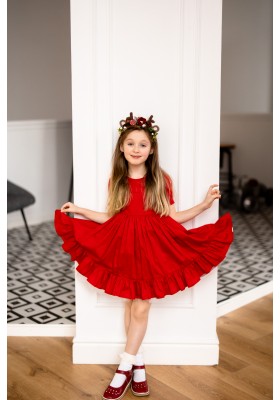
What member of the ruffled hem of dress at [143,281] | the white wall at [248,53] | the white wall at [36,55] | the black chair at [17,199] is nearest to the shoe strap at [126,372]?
the ruffled hem of dress at [143,281]

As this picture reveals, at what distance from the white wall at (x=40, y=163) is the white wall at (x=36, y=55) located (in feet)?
4.61

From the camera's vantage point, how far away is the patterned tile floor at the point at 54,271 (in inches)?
142

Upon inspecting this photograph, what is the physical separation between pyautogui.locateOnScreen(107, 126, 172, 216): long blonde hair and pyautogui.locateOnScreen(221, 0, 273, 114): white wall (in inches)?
195

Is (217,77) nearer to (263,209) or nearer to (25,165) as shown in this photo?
(25,165)

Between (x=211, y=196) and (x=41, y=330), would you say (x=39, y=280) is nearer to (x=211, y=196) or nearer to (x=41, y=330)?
(x=41, y=330)

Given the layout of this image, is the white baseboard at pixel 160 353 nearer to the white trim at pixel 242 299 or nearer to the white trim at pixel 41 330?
Result: the white trim at pixel 41 330

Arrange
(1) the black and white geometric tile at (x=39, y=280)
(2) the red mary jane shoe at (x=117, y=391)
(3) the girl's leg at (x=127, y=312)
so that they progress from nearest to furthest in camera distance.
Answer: (2) the red mary jane shoe at (x=117, y=391) → (3) the girl's leg at (x=127, y=312) → (1) the black and white geometric tile at (x=39, y=280)

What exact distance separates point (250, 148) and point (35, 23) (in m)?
3.00

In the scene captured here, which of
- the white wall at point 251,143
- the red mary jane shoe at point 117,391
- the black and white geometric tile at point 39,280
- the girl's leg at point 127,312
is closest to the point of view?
the red mary jane shoe at point 117,391

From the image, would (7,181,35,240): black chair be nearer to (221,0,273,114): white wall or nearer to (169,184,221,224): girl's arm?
(169,184,221,224): girl's arm

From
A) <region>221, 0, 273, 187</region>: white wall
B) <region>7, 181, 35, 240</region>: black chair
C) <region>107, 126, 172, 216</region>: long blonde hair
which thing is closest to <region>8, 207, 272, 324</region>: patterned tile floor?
<region>7, 181, 35, 240</region>: black chair

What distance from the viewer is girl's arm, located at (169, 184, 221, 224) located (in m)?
2.72

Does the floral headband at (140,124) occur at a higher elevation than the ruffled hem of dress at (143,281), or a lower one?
higher

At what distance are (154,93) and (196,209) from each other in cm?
57
